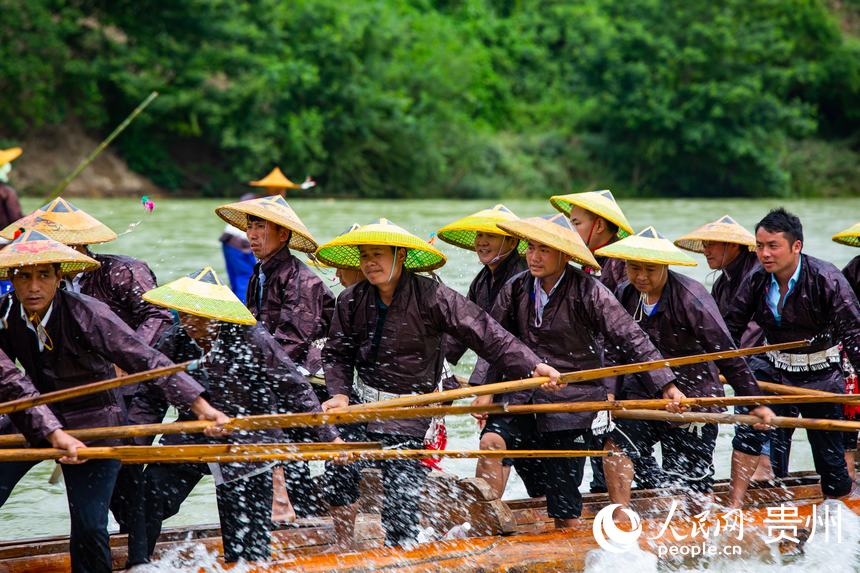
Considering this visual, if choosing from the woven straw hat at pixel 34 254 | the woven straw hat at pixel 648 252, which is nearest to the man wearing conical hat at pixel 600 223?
the woven straw hat at pixel 648 252

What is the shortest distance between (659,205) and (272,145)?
856 centimetres

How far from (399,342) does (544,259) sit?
0.67 m

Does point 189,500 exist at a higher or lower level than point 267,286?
lower

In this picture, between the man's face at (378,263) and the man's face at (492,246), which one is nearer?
the man's face at (378,263)

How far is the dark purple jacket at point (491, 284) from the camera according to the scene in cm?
511

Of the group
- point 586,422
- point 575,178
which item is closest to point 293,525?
point 586,422

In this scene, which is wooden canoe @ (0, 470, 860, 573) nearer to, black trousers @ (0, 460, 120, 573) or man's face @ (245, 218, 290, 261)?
black trousers @ (0, 460, 120, 573)

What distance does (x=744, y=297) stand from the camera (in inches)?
200

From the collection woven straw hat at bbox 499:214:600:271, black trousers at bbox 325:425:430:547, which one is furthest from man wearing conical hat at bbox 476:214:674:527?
black trousers at bbox 325:425:430:547

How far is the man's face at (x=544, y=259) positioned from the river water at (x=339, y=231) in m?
1.84

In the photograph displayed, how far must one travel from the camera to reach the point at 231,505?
152 inches

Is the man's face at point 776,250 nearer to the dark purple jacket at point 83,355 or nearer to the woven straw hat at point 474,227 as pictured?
the woven straw hat at point 474,227

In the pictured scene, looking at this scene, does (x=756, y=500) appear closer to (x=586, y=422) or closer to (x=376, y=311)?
(x=586, y=422)

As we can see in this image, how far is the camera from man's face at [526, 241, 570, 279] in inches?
171
